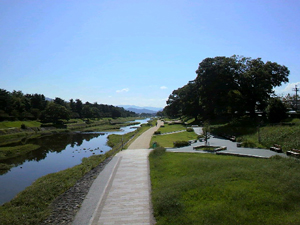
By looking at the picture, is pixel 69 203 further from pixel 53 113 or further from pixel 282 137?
pixel 53 113

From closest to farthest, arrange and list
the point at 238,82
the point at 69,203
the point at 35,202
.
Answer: the point at 69,203 → the point at 35,202 → the point at 238,82

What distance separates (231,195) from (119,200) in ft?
19.1

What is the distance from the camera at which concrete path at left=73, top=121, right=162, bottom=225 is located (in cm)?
964

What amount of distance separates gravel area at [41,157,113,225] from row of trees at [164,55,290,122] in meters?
30.3

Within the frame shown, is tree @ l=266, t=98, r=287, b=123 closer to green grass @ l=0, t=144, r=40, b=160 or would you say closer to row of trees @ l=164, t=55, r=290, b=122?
row of trees @ l=164, t=55, r=290, b=122

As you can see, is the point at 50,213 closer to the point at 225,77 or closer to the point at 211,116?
the point at 225,77

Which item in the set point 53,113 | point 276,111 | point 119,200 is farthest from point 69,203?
point 53,113

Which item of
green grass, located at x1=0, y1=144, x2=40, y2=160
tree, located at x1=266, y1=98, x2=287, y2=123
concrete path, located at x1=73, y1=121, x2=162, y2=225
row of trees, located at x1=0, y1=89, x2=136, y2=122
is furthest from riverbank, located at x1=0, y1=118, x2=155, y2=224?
row of trees, located at x1=0, y1=89, x2=136, y2=122

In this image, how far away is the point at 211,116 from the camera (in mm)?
54750

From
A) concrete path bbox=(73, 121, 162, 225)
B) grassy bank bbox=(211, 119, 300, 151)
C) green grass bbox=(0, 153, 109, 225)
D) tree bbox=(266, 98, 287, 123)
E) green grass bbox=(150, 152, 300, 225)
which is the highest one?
tree bbox=(266, 98, 287, 123)

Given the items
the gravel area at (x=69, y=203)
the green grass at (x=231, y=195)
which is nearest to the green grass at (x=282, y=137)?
the green grass at (x=231, y=195)

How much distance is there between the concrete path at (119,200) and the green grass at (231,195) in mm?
665

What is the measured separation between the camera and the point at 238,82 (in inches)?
1660

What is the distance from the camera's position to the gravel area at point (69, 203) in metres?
10.9
